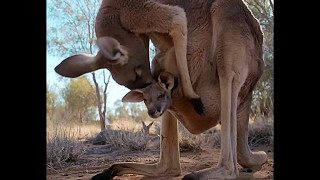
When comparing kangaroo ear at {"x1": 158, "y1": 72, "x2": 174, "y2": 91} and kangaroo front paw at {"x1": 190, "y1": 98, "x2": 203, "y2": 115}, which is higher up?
kangaroo ear at {"x1": 158, "y1": 72, "x2": 174, "y2": 91}

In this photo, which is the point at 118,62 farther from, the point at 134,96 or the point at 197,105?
the point at 197,105

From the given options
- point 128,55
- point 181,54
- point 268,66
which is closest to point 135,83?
point 128,55

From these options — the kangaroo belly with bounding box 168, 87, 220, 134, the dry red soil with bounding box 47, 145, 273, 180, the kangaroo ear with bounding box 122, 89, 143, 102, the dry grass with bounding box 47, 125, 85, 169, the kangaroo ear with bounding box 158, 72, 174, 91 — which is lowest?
the dry red soil with bounding box 47, 145, 273, 180

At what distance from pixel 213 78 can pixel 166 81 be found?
0.49 meters

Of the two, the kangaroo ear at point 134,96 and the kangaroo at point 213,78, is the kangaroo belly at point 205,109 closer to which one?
the kangaroo at point 213,78

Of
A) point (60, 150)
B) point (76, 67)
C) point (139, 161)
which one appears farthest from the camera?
point (139, 161)

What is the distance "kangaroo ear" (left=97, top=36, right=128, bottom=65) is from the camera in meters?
2.97

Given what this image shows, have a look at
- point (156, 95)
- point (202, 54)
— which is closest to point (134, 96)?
point (156, 95)

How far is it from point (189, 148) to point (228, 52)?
3117 mm

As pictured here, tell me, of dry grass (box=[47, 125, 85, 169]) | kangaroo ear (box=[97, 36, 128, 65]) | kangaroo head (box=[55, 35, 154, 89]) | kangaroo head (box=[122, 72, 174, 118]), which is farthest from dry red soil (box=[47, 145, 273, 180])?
kangaroo ear (box=[97, 36, 128, 65])

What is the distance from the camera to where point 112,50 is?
9.96 ft

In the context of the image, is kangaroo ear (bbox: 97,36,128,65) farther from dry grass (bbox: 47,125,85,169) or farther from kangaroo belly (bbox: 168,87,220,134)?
dry grass (bbox: 47,125,85,169)

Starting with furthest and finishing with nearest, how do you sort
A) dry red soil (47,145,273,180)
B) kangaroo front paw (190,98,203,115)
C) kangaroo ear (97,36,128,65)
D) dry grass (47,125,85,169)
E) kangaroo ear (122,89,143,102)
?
1. dry grass (47,125,85,169)
2. dry red soil (47,145,273,180)
3. kangaroo front paw (190,98,203,115)
4. kangaroo ear (122,89,143,102)
5. kangaroo ear (97,36,128,65)
